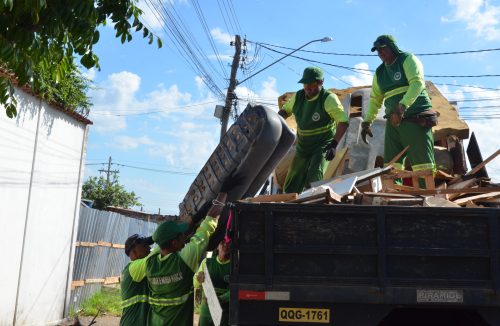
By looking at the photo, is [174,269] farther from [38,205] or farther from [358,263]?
[38,205]

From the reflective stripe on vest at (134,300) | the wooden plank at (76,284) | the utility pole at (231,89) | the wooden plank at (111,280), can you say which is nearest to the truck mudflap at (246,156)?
the reflective stripe on vest at (134,300)

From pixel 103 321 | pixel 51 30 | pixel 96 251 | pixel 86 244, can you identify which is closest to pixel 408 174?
pixel 51 30

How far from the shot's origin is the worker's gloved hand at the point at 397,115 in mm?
5457

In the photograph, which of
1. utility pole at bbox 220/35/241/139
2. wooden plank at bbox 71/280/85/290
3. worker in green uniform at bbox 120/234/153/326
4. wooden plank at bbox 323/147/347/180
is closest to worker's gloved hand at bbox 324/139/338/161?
wooden plank at bbox 323/147/347/180

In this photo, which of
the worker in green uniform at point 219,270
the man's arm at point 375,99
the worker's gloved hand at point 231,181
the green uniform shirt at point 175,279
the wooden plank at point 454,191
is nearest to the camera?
the wooden plank at point 454,191

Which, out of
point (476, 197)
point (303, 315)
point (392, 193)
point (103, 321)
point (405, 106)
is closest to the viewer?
point (303, 315)

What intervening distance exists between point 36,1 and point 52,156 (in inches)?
205

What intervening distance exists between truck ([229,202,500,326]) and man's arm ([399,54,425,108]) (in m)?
2.44

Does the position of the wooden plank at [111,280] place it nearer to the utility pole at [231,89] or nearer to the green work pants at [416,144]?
the utility pole at [231,89]

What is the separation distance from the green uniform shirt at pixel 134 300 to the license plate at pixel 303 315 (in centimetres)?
194

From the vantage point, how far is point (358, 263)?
3.18m

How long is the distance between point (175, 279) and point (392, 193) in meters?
1.71

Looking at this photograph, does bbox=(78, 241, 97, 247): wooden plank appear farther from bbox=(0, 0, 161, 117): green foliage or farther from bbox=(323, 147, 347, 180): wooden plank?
bbox=(0, 0, 161, 117): green foliage

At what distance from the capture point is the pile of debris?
3639mm
